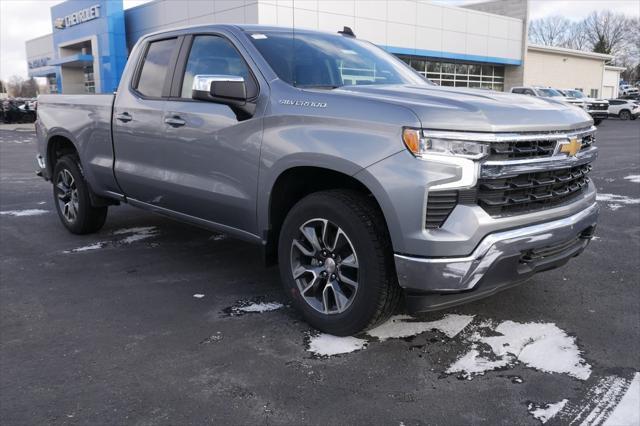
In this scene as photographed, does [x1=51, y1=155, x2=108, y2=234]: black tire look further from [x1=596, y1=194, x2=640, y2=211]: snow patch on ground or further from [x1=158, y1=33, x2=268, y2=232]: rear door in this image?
[x1=596, y1=194, x2=640, y2=211]: snow patch on ground

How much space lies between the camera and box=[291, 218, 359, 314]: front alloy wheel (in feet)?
11.2

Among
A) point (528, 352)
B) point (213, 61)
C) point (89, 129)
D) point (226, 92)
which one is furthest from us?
point (89, 129)

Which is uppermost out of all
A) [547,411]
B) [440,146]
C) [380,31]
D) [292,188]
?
[380,31]

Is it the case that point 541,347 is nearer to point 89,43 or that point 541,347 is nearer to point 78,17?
point 78,17

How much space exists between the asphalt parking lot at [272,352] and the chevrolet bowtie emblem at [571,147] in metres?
1.15

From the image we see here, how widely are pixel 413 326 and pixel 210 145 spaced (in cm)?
190

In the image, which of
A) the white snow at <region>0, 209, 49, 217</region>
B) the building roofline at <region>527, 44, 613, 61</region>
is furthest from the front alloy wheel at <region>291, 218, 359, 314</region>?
the building roofline at <region>527, 44, 613, 61</region>

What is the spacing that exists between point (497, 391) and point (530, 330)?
0.87 meters

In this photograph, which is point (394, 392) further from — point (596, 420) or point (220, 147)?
point (220, 147)

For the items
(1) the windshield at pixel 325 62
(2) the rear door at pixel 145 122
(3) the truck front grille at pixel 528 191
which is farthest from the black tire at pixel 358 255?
(2) the rear door at pixel 145 122

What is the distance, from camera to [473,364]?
3.23 metres

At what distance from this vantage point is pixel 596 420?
8.75ft

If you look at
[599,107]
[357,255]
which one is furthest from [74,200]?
[599,107]

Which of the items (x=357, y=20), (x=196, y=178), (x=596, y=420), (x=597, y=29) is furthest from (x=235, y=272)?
(x=597, y=29)
